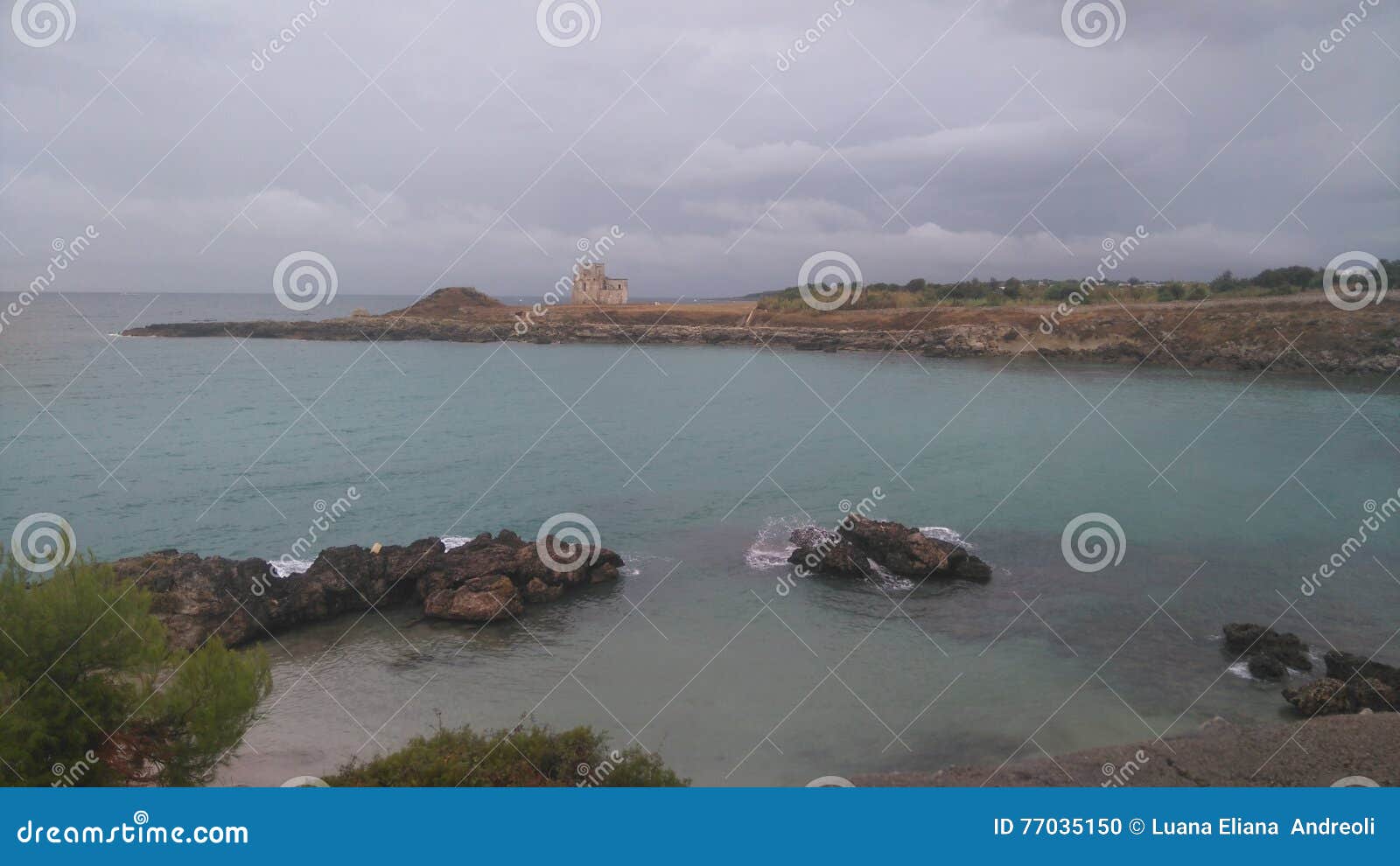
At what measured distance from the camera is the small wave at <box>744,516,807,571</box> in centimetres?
1742

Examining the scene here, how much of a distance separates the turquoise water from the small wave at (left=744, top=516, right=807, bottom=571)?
13 cm

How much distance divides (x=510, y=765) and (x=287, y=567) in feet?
36.6

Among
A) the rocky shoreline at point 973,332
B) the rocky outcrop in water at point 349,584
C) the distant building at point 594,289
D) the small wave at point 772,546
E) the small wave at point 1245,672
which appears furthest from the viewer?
the distant building at point 594,289

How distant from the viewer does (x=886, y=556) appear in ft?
55.1

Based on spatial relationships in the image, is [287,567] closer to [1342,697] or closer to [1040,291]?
[1342,697]

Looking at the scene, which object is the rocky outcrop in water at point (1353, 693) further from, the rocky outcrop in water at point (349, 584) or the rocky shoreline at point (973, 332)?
the rocky shoreline at point (973, 332)

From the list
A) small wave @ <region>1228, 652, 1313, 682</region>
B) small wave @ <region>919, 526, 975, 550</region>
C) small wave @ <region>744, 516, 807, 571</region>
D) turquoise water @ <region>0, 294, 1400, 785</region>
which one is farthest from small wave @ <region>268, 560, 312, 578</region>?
small wave @ <region>1228, 652, 1313, 682</region>

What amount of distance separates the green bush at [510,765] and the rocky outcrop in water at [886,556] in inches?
355

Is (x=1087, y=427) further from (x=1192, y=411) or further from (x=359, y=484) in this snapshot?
(x=359, y=484)


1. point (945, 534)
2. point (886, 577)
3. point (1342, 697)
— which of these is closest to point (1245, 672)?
point (1342, 697)

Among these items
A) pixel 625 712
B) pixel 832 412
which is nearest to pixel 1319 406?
pixel 832 412

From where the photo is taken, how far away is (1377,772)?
26.4 feet

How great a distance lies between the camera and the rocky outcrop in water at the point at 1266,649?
39.6ft

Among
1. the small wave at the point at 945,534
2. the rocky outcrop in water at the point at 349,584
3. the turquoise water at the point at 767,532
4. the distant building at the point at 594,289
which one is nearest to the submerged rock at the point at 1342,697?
the turquoise water at the point at 767,532
